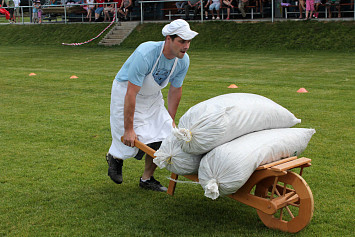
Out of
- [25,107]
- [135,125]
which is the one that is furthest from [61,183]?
[25,107]

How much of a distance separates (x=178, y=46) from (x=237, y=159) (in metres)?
1.22

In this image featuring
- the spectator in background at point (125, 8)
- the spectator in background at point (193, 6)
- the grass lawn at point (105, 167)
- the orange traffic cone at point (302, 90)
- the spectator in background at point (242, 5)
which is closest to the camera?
the grass lawn at point (105, 167)

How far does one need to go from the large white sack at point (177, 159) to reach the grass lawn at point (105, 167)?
1.67ft

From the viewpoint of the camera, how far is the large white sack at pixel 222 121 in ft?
12.6

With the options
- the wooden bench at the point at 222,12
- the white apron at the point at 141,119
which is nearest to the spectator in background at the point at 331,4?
the wooden bench at the point at 222,12

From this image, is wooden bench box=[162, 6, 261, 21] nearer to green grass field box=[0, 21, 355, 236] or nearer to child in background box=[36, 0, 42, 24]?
child in background box=[36, 0, 42, 24]

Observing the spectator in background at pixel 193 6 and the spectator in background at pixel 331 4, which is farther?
the spectator in background at pixel 193 6

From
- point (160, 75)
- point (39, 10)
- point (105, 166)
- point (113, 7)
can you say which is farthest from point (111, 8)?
point (160, 75)

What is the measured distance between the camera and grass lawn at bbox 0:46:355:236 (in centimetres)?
429

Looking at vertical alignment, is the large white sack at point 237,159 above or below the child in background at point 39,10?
below

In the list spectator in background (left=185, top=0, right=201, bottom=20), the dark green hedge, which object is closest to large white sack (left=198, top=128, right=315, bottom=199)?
the dark green hedge

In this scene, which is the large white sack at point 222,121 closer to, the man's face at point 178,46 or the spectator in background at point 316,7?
the man's face at point 178,46

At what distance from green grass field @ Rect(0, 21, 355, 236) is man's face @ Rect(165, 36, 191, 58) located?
1424mm

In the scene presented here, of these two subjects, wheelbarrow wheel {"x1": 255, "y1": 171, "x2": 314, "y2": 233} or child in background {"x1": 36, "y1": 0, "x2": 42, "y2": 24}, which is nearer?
wheelbarrow wheel {"x1": 255, "y1": 171, "x2": 314, "y2": 233}
